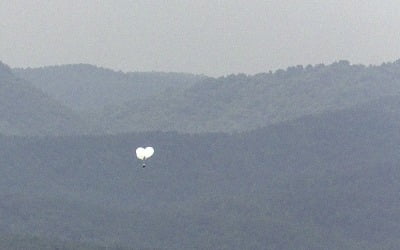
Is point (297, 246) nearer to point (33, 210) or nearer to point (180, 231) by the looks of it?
point (180, 231)

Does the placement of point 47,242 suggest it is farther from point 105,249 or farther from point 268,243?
point 268,243

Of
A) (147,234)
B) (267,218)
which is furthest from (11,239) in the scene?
(267,218)

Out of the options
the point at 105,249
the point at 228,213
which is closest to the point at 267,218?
the point at 228,213

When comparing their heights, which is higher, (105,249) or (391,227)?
(391,227)

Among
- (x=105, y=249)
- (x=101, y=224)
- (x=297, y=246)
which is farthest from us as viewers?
(x=101, y=224)

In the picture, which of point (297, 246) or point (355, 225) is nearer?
point (297, 246)

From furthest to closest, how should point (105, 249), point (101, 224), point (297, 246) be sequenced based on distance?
point (101, 224)
point (297, 246)
point (105, 249)

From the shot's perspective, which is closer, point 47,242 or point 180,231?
point 47,242
